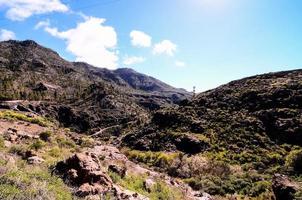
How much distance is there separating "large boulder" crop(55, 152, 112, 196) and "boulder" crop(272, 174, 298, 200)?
10.1 metres

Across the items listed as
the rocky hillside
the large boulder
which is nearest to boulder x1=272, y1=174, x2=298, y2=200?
the rocky hillside

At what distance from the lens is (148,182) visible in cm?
1936

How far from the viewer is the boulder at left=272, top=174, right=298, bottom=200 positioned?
19.2 meters

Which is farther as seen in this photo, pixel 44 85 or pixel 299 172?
pixel 44 85

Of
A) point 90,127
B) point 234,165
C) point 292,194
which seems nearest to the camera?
point 292,194

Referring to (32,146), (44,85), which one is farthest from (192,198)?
(44,85)

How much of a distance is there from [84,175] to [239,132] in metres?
38.4

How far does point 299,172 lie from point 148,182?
16.9 m

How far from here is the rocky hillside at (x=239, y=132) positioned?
110 feet

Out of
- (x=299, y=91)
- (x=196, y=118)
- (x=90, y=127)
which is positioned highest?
(x=299, y=91)

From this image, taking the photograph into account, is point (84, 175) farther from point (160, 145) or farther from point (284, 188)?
point (160, 145)

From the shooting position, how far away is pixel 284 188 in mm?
19797

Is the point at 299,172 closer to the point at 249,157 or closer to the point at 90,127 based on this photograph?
the point at 249,157

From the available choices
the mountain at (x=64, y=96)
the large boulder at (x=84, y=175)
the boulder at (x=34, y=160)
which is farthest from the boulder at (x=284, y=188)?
the mountain at (x=64, y=96)
